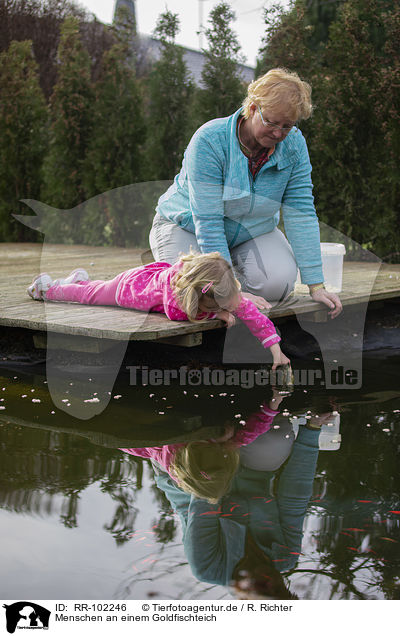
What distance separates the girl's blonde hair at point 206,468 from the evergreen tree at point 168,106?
500 centimetres

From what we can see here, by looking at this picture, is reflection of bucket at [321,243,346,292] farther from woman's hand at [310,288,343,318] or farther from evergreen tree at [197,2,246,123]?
evergreen tree at [197,2,246,123]

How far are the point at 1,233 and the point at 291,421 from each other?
6148 millimetres

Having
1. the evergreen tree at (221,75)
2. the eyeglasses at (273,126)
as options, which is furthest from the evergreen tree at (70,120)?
the eyeglasses at (273,126)

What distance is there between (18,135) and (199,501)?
22.4 feet

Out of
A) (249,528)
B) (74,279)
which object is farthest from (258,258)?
(249,528)

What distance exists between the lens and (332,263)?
4.00 metres

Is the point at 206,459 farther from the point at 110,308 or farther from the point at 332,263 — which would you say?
the point at 332,263

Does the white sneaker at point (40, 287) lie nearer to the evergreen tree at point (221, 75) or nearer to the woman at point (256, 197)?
the woman at point (256, 197)

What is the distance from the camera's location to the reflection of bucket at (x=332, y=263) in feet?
12.9

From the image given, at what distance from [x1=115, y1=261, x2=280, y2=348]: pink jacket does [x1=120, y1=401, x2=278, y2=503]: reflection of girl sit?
0.51 metres

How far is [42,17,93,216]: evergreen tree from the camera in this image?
7.31 m

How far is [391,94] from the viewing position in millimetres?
5688
